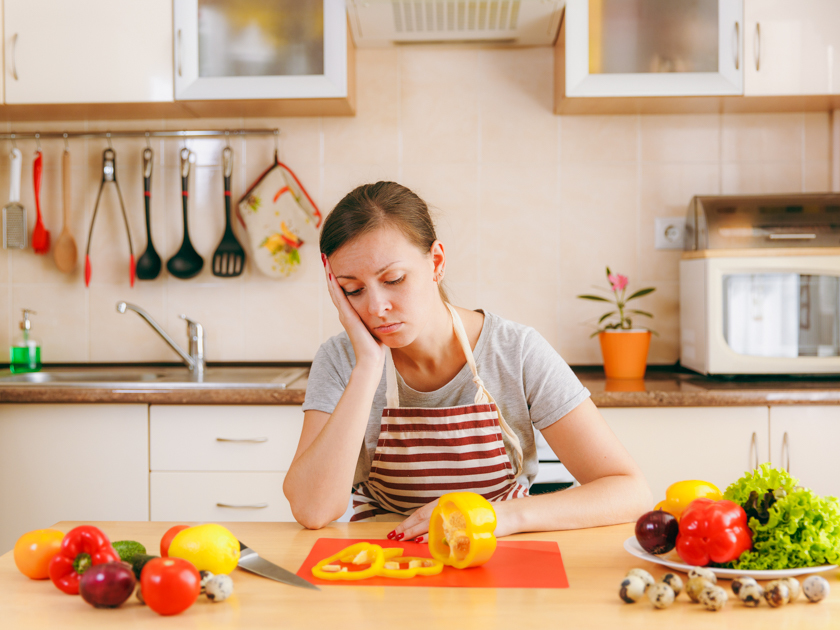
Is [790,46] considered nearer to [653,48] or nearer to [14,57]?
[653,48]

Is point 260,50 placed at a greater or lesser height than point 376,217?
greater

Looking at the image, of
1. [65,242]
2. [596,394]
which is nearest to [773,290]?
[596,394]

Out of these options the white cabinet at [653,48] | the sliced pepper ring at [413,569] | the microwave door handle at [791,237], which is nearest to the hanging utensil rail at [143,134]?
the white cabinet at [653,48]

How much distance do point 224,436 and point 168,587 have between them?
127 cm

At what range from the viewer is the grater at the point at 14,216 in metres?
2.43

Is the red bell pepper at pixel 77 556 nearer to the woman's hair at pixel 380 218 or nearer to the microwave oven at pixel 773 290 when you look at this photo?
the woman's hair at pixel 380 218

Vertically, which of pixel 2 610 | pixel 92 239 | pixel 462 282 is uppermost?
pixel 92 239

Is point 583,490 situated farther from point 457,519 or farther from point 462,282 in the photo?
point 462,282

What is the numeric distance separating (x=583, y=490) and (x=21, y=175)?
2358 mm

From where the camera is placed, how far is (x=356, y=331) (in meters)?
1.24

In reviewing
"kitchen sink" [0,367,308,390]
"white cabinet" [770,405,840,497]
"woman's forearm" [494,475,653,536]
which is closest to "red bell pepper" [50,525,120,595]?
"woman's forearm" [494,475,653,536]

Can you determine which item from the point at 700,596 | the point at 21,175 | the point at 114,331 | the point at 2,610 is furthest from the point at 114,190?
the point at 700,596

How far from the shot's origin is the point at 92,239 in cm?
249

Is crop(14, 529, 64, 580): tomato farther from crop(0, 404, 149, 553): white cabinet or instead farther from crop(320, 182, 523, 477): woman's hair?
crop(0, 404, 149, 553): white cabinet
